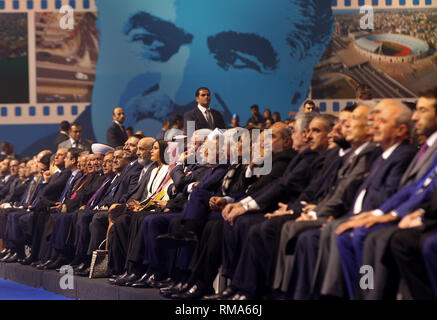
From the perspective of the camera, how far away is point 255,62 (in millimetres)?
18062

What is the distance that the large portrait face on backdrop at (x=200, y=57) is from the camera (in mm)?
17656

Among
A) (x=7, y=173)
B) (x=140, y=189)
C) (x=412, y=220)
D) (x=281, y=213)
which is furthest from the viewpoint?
(x=7, y=173)

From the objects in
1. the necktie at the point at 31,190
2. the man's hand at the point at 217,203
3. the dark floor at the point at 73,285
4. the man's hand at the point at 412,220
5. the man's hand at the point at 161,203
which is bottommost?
the dark floor at the point at 73,285

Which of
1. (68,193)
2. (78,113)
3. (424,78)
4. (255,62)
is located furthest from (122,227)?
(424,78)

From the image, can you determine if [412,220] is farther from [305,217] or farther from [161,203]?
[161,203]

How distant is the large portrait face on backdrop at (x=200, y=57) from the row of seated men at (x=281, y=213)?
9876mm

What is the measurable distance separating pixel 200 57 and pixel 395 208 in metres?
14.3

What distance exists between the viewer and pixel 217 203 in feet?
18.2

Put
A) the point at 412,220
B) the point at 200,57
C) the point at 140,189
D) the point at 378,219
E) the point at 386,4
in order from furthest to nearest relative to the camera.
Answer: the point at 386,4
the point at 200,57
the point at 140,189
the point at 378,219
the point at 412,220

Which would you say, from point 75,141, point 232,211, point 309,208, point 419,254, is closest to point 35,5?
point 75,141

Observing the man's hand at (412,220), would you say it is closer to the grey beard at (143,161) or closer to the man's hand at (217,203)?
the man's hand at (217,203)

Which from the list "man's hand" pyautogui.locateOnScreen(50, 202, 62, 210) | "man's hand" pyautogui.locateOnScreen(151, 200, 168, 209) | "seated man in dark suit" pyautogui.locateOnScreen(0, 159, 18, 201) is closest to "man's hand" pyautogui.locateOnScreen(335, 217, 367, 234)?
"man's hand" pyautogui.locateOnScreen(151, 200, 168, 209)

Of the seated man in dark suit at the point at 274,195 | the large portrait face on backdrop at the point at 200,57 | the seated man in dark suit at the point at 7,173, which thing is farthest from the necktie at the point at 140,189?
the large portrait face on backdrop at the point at 200,57
